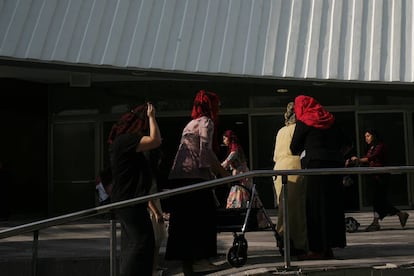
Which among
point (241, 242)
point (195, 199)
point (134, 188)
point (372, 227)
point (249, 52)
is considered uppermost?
point (249, 52)

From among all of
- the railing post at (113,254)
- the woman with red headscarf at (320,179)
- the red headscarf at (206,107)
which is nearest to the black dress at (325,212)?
the woman with red headscarf at (320,179)

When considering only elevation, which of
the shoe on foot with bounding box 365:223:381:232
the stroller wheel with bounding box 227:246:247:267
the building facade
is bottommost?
the stroller wheel with bounding box 227:246:247:267

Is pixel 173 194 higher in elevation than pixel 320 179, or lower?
lower

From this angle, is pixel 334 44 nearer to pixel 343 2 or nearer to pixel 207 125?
pixel 343 2

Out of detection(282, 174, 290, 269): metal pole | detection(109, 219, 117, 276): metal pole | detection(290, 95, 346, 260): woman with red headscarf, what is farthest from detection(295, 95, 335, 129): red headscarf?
detection(109, 219, 117, 276): metal pole

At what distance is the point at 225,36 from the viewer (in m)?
13.8

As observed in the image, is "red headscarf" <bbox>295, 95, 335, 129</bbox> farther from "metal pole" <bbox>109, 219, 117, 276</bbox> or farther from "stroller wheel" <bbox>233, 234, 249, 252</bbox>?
"metal pole" <bbox>109, 219, 117, 276</bbox>

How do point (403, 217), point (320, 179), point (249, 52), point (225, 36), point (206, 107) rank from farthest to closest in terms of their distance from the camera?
point (225, 36) < point (249, 52) < point (403, 217) < point (206, 107) < point (320, 179)

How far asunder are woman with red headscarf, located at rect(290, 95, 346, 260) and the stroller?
0.43 metres

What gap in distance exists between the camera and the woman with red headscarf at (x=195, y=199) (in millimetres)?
6043

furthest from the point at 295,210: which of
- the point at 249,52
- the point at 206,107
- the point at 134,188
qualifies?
the point at 249,52

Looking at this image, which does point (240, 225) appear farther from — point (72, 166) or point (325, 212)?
point (72, 166)

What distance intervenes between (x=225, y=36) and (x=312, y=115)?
7436mm

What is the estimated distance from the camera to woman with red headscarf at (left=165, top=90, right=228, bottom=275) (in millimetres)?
6043
